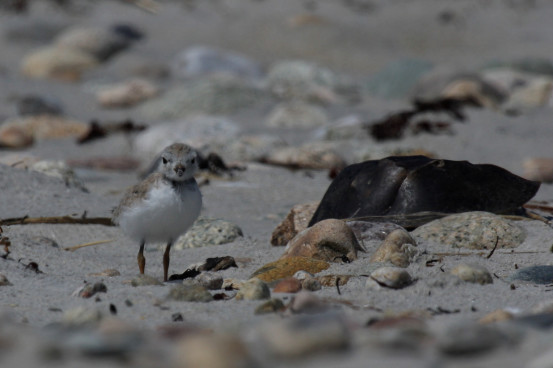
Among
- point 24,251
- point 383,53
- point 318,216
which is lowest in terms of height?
point 24,251

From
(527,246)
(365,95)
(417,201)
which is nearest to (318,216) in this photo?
(417,201)

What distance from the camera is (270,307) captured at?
2836 millimetres

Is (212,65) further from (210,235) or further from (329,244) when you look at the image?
(329,244)

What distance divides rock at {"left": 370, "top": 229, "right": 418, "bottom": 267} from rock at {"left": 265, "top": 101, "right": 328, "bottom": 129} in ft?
19.4

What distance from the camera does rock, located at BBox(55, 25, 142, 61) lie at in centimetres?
1375

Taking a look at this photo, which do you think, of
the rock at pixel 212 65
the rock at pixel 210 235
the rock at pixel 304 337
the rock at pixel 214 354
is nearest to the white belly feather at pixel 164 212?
the rock at pixel 210 235

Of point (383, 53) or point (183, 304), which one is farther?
point (383, 53)

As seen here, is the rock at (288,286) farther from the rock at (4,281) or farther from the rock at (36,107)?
the rock at (36,107)

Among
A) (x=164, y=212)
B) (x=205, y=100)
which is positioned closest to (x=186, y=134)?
(x=205, y=100)

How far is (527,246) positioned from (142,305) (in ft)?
7.33

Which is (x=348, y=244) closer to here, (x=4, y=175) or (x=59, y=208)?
(x=59, y=208)

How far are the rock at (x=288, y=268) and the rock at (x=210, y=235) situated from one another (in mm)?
1038

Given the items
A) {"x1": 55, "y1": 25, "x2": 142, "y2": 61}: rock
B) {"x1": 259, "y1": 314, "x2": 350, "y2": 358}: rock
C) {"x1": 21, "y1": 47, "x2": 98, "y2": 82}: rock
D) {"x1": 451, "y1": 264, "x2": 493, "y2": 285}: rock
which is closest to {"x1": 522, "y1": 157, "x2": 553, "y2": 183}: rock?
{"x1": 451, "y1": 264, "x2": 493, "y2": 285}: rock

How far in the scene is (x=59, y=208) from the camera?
5.21 m
